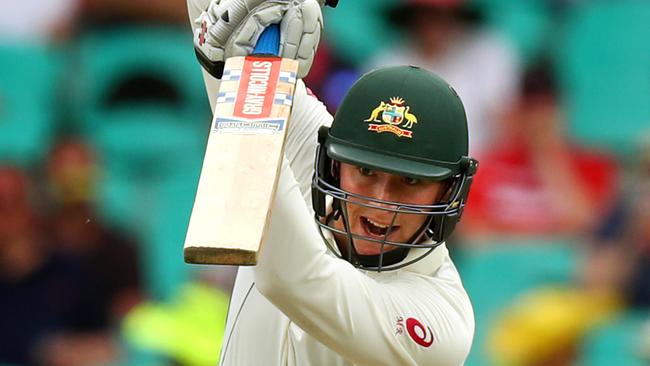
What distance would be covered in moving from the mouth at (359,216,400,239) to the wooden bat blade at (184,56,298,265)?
1.35 ft

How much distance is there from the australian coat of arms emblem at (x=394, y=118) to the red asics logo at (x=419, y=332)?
404 millimetres

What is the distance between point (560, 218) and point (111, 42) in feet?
8.25

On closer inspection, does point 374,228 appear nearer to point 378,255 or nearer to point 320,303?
point 378,255

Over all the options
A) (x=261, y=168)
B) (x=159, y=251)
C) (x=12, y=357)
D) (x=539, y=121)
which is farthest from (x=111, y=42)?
(x=261, y=168)

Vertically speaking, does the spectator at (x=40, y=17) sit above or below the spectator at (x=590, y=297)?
above

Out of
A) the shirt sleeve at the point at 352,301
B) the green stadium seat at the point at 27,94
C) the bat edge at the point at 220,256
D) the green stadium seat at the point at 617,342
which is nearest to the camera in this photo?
the bat edge at the point at 220,256

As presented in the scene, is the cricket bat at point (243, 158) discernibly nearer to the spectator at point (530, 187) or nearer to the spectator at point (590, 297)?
the spectator at point (590, 297)

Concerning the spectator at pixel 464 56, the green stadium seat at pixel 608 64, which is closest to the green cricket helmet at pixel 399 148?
the spectator at pixel 464 56

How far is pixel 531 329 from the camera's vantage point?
6.16 metres

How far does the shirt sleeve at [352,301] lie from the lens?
2455mm

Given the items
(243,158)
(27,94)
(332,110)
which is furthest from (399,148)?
(27,94)

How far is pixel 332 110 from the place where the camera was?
587cm

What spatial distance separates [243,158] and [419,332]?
592mm

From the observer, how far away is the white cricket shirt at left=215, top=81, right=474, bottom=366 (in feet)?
8.09
